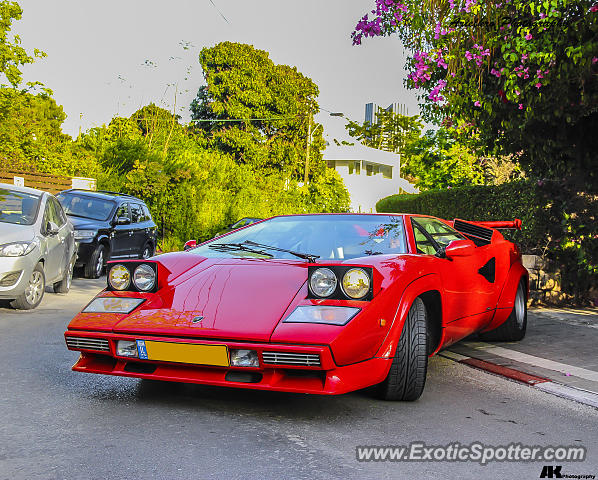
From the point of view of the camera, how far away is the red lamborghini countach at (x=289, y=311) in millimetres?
3711

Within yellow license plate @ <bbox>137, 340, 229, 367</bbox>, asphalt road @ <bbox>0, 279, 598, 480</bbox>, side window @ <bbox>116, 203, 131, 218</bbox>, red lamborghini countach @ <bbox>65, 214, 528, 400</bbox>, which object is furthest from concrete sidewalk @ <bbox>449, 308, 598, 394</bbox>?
side window @ <bbox>116, 203, 131, 218</bbox>

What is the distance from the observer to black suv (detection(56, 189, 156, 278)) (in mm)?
12695

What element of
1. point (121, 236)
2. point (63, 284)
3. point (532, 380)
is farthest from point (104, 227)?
point (532, 380)

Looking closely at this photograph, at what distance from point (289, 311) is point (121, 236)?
1078 centimetres

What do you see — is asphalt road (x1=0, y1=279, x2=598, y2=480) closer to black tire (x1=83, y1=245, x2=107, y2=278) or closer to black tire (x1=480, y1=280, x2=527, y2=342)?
black tire (x1=480, y1=280, x2=527, y2=342)

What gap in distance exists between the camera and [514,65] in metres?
6.83

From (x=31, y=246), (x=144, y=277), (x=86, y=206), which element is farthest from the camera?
(x=86, y=206)

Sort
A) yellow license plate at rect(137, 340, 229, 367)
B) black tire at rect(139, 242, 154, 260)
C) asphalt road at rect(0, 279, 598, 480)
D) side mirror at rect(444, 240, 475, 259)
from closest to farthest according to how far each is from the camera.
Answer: asphalt road at rect(0, 279, 598, 480), yellow license plate at rect(137, 340, 229, 367), side mirror at rect(444, 240, 475, 259), black tire at rect(139, 242, 154, 260)

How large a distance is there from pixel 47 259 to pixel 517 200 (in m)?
7.54

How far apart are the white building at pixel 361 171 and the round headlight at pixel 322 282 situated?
55959mm

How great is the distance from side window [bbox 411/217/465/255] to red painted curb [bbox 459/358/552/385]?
1061 millimetres

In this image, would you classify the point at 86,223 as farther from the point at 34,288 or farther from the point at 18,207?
the point at 34,288

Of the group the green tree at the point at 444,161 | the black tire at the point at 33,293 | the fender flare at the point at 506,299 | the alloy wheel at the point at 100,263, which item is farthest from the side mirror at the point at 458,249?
the green tree at the point at 444,161

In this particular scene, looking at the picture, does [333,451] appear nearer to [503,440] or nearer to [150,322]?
[503,440]
